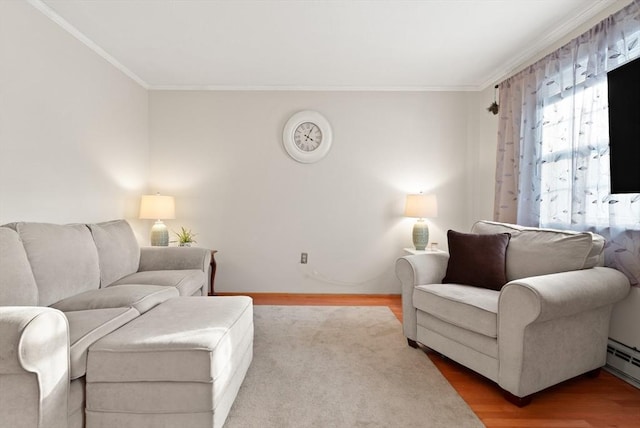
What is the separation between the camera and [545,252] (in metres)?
2.23

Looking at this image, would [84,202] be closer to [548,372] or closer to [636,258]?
[548,372]

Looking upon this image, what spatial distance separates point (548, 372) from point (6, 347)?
8.23ft

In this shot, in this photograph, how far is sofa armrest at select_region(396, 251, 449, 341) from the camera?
253 cm

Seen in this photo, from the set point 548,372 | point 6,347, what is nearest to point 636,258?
point 548,372

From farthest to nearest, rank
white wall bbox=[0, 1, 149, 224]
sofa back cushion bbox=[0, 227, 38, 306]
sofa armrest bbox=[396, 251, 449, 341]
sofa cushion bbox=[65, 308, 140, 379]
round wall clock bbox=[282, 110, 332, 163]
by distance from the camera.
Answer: round wall clock bbox=[282, 110, 332, 163] < sofa armrest bbox=[396, 251, 449, 341] < white wall bbox=[0, 1, 149, 224] < sofa back cushion bbox=[0, 227, 38, 306] < sofa cushion bbox=[65, 308, 140, 379]

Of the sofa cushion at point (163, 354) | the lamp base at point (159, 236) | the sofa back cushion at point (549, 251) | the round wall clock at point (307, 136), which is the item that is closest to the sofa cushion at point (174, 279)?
the lamp base at point (159, 236)

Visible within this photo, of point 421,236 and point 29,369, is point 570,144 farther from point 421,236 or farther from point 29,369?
point 29,369

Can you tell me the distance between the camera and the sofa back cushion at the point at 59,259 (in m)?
1.94

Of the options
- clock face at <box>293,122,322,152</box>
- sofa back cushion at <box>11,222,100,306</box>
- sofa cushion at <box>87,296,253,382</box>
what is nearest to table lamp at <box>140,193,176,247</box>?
sofa back cushion at <box>11,222,100,306</box>

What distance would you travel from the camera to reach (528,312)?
1.71 m

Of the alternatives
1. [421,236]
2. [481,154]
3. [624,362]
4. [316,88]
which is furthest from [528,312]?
[316,88]

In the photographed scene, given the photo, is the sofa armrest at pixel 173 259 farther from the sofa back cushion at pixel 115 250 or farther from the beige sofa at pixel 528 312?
the beige sofa at pixel 528 312

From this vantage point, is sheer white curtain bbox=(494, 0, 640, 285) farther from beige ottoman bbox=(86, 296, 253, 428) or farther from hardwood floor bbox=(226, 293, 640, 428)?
beige ottoman bbox=(86, 296, 253, 428)

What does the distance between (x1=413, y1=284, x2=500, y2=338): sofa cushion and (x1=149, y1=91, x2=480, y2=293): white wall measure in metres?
1.62
